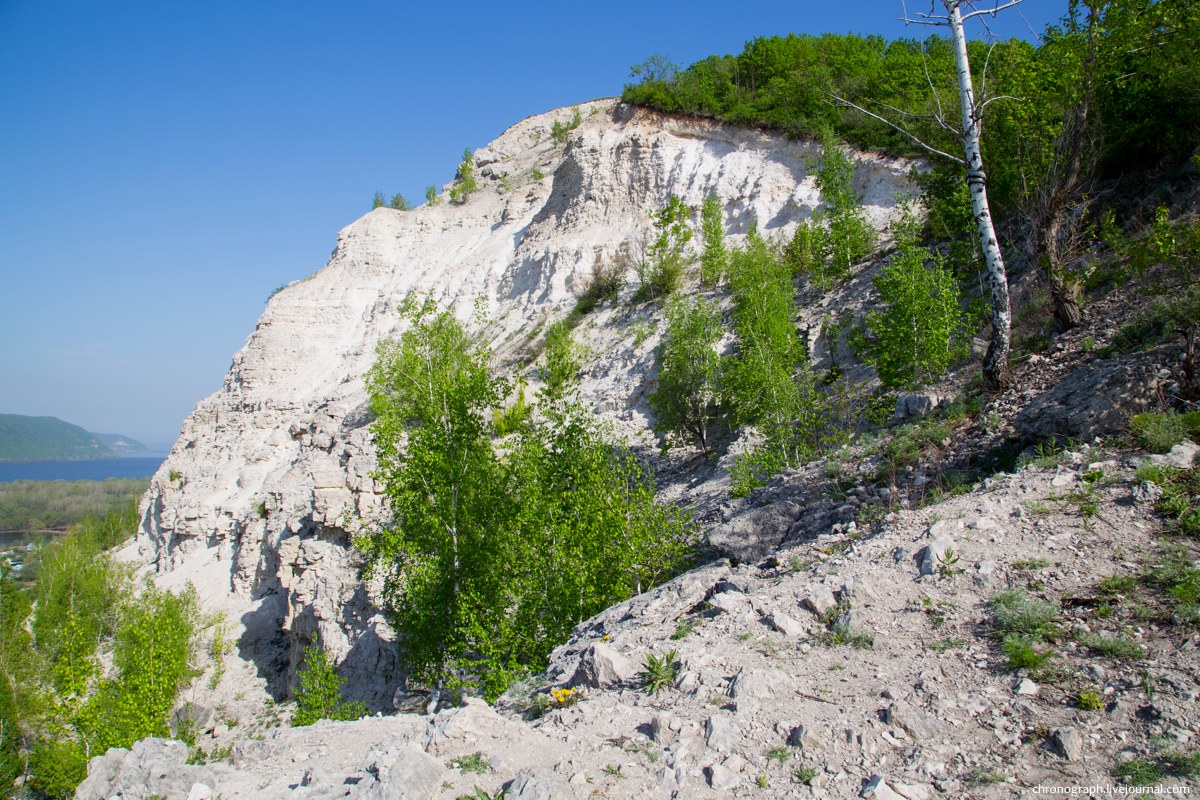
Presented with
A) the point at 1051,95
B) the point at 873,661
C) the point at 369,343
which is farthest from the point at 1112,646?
the point at 369,343

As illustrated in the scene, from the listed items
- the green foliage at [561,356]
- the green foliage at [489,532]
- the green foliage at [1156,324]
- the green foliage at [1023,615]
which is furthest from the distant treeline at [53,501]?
the green foliage at [1023,615]

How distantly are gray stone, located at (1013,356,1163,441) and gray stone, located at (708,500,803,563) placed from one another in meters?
Result: 3.20

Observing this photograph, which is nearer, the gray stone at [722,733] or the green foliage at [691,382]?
the gray stone at [722,733]

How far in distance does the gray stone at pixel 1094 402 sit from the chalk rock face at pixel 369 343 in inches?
589

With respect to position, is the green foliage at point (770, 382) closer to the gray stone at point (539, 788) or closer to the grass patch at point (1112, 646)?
the grass patch at point (1112, 646)

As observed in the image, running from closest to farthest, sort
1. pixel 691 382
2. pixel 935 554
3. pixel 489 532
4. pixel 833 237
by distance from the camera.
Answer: pixel 935 554 → pixel 489 532 → pixel 691 382 → pixel 833 237

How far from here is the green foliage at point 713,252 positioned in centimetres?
2811

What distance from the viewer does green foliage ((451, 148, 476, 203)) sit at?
48.7m

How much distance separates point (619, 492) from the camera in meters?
12.7

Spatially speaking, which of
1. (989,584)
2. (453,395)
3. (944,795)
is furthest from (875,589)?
(453,395)

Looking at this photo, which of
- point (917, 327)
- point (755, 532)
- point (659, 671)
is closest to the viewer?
point (659, 671)

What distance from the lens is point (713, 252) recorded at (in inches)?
1109

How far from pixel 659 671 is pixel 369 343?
3550 cm

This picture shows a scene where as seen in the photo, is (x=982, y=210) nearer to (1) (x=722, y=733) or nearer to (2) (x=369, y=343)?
(1) (x=722, y=733)
